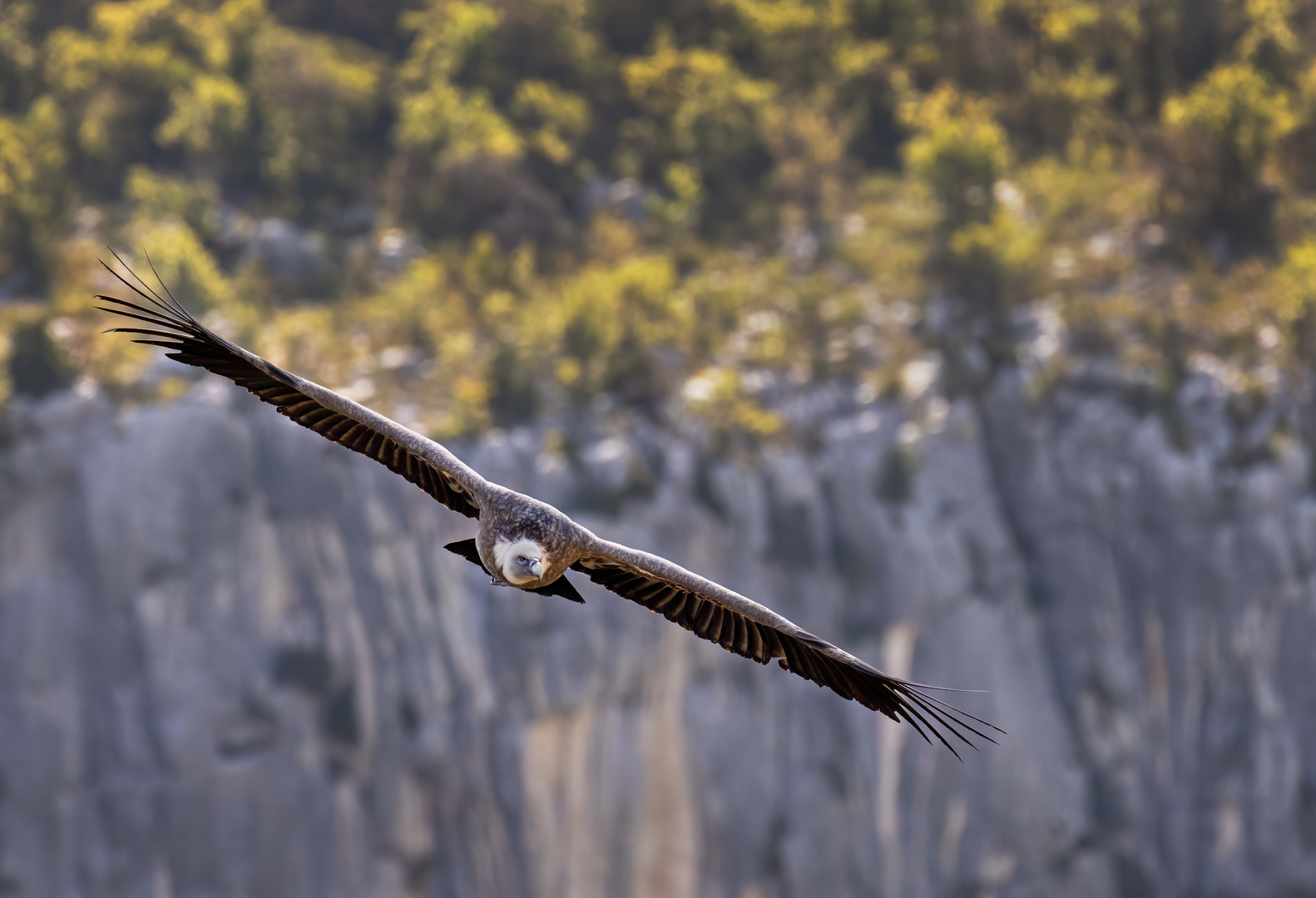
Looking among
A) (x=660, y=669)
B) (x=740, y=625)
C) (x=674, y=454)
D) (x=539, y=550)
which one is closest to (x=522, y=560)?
(x=539, y=550)

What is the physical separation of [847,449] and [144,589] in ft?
40.9

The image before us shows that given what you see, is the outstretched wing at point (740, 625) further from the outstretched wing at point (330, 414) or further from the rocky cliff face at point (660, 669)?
the rocky cliff face at point (660, 669)

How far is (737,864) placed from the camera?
25609 millimetres

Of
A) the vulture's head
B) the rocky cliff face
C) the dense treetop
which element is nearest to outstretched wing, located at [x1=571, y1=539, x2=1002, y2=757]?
the vulture's head

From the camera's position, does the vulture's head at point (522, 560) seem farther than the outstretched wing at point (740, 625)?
No

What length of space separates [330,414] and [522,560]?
1823 mm

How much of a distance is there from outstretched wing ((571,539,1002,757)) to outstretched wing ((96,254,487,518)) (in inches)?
35.2

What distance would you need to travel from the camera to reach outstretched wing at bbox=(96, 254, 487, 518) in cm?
789

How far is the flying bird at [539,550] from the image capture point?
762 centimetres

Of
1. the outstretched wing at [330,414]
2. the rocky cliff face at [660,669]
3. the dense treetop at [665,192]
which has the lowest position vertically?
the outstretched wing at [330,414]

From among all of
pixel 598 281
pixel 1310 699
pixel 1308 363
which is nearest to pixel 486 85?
pixel 598 281

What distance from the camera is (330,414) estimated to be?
8625mm

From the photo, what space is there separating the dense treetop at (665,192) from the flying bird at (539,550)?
16760 millimetres

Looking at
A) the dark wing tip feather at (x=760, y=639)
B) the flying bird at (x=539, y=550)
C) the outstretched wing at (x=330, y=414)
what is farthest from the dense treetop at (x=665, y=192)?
the dark wing tip feather at (x=760, y=639)
